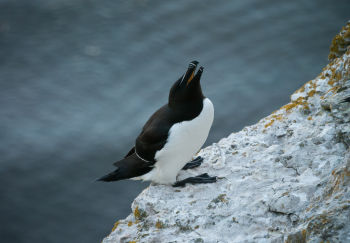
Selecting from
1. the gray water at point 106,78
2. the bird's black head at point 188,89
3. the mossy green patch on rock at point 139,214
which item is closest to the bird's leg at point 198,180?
the mossy green patch on rock at point 139,214

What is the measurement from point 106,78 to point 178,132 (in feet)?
14.2

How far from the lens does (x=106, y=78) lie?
295 inches

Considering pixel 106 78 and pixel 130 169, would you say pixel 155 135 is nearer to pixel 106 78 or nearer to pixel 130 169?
pixel 130 169

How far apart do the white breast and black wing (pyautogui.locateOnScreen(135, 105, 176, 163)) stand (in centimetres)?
5

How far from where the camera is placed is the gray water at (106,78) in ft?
20.4

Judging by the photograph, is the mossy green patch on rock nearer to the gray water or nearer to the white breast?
the white breast

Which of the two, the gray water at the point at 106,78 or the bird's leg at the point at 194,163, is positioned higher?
the gray water at the point at 106,78

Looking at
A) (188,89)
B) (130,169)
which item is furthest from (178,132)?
(130,169)

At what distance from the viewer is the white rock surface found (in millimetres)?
2545

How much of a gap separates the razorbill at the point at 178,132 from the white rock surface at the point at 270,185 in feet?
0.51

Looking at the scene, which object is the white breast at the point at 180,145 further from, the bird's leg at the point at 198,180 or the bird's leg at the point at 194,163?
the bird's leg at the point at 194,163

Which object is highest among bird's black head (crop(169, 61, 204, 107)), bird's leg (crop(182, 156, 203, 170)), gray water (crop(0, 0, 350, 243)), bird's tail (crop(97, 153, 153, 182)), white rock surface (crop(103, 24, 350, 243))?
gray water (crop(0, 0, 350, 243))

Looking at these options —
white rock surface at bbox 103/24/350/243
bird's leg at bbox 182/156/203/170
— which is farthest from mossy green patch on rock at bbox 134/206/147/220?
bird's leg at bbox 182/156/203/170

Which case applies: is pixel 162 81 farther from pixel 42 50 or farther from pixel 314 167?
pixel 314 167
